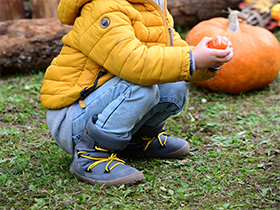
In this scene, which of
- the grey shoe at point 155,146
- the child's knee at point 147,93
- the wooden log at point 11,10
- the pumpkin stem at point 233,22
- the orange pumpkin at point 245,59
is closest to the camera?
the child's knee at point 147,93

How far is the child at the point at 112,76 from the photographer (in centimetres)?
168

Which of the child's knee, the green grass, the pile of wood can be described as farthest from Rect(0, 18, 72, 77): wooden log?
the child's knee

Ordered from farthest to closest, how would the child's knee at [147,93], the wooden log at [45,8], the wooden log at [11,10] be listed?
1. the wooden log at [45,8]
2. the wooden log at [11,10]
3. the child's knee at [147,93]

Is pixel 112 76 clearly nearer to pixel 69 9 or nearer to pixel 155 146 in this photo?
pixel 69 9

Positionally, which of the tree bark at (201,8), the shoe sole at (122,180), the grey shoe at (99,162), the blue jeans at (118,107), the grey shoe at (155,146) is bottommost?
the tree bark at (201,8)

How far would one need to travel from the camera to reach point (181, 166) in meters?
2.08

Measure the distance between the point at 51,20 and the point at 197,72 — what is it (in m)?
2.41

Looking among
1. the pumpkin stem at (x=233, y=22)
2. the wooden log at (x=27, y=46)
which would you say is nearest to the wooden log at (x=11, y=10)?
the wooden log at (x=27, y=46)

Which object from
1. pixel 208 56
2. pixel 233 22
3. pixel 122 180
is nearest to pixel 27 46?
pixel 233 22

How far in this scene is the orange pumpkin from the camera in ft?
10.4

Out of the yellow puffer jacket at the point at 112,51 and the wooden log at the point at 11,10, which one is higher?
the yellow puffer jacket at the point at 112,51

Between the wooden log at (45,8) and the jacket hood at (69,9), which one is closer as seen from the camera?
the jacket hood at (69,9)

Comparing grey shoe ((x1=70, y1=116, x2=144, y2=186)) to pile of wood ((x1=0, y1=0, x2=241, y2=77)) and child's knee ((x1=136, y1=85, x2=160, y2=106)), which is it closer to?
child's knee ((x1=136, y1=85, x2=160, y2=106))

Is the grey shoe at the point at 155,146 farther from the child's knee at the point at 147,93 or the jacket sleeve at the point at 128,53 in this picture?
the jacket sleeve at the point at 128,53
